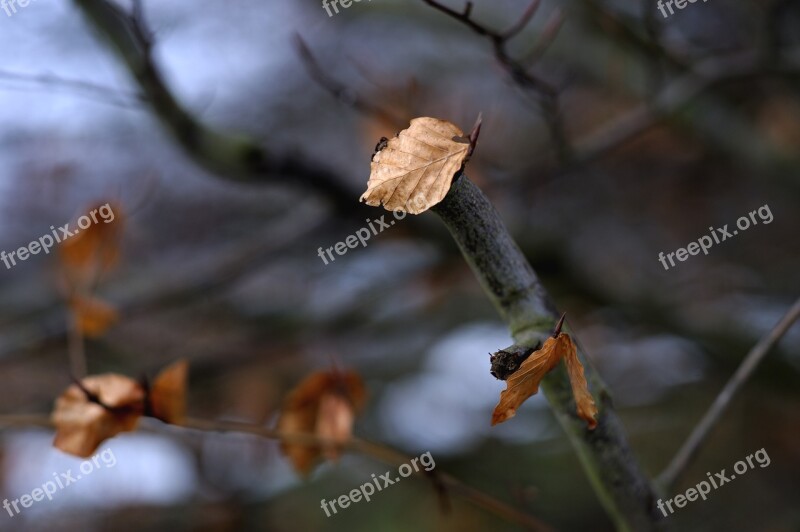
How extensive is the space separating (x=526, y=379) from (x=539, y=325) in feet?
0.31

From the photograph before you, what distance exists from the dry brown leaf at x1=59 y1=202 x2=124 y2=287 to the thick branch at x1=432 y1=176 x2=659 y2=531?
0.61 m

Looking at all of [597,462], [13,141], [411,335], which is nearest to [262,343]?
[411,335]

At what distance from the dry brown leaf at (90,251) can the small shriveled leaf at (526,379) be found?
0.68 meters

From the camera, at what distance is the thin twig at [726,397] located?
0.78 m

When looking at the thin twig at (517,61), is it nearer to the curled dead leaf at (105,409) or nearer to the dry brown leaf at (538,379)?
the dry brown leaf at (538,379)

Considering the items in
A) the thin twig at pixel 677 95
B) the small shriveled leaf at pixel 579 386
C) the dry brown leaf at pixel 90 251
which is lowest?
the small shriveled leaf at pixel 579 386

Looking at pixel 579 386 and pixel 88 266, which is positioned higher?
pixel 88 266

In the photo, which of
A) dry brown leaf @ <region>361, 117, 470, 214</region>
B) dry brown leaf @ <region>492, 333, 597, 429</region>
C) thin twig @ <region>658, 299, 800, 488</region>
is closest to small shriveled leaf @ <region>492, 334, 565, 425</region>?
dry brown leaf @ <region>492, 333, 597, 429</region>

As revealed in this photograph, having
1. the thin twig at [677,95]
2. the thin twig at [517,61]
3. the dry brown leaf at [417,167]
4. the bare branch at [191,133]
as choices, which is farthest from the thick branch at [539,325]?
the thin twig at [677,95]

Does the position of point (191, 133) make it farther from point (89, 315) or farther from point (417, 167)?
point (417, 167)

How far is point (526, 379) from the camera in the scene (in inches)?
21.3

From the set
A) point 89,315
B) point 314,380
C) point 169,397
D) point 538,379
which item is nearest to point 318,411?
point 314,380

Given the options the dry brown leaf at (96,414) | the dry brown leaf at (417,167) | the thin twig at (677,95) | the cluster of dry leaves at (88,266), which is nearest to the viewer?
the dry brown leaf at (417,167)

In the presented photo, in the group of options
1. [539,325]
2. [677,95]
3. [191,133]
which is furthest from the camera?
[677,95]
